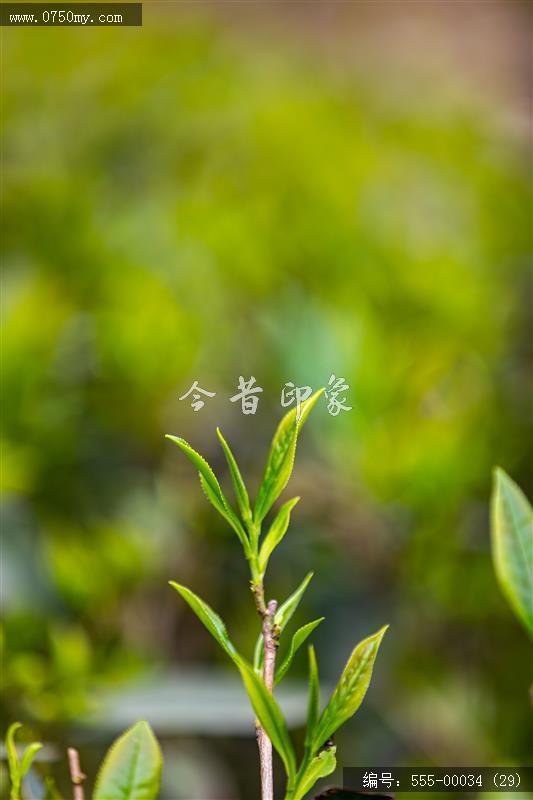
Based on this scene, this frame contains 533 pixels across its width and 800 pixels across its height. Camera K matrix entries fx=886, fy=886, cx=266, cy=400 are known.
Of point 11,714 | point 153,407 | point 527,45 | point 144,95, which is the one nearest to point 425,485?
point 153,407

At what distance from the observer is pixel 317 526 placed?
657mm

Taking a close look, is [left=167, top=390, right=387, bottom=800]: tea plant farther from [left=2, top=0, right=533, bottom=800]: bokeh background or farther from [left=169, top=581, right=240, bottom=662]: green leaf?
[left=2, top=0, right=533, bottom=800]: bokeh background

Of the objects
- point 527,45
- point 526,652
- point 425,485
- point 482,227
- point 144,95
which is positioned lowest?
point 526,652

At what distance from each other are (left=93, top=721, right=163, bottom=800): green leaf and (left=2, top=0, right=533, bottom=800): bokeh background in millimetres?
133

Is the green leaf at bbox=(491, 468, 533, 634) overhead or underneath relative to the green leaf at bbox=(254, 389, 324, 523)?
underneath

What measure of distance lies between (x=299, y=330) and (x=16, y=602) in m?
0.27

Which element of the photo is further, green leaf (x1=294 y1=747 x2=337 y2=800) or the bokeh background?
the bokeh background

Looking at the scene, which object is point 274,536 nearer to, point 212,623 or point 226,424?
point 212,623

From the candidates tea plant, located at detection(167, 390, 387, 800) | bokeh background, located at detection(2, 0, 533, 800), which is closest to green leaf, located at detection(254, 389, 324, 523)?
tea plant, located at detection(167, 390, 387, 800)

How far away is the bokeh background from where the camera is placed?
537 mm

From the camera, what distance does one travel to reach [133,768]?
0.24 metres

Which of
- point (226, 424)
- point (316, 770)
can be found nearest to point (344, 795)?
point (316, 770)

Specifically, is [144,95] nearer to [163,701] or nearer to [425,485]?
[425,485]

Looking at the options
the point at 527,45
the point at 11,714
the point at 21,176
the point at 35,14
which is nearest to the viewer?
the point at 11,714
